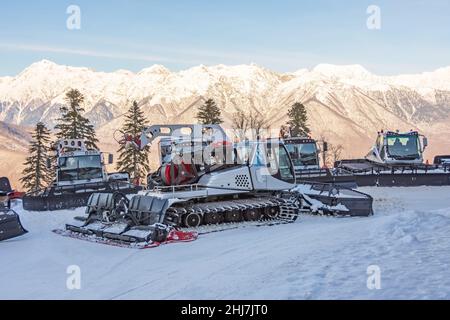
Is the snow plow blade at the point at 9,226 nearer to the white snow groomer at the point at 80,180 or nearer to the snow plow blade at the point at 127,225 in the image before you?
the snow plow blade at the point at 127,225

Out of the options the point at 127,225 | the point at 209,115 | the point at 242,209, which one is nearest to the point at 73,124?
the point at 209,115

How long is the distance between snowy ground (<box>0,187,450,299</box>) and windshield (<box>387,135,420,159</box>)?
18.0m

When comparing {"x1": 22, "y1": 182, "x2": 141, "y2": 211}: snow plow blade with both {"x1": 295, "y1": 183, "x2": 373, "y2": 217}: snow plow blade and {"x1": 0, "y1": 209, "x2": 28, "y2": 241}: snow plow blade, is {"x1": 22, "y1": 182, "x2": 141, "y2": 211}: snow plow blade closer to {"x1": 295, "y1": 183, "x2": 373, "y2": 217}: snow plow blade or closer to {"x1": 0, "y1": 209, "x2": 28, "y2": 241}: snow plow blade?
{"x1": 0, "y1": 209, "x2": 28, "y2": 241}: snow plow blade

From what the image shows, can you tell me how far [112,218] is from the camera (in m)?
14.8

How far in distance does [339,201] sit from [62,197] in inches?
433

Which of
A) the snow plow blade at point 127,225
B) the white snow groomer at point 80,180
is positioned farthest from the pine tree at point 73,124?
the snow plow blade at point 127,225

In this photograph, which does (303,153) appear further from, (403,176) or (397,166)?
(397,166)

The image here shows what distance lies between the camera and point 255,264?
9.57m

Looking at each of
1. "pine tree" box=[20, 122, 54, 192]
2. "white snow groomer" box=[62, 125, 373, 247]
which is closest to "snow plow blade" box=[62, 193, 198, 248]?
"white snow groomer" box=[62, 125, 373, 247]

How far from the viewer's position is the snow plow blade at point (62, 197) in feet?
72.0

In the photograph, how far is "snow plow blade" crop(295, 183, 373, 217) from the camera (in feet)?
57.6
